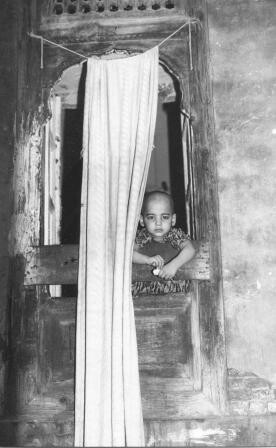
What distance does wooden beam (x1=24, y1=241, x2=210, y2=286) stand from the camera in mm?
3717

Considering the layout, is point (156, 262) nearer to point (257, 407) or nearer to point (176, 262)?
point (176, 262)

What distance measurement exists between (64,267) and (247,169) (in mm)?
1659

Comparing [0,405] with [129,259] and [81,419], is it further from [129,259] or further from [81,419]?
[129,259]

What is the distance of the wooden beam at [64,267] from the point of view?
3717mm

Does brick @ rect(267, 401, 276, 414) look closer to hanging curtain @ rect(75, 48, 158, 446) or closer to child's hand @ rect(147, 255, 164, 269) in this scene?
hanging curtain @ rect(75, 48, 158, 446)

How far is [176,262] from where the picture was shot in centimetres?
363

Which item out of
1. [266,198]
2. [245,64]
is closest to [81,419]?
[266,198]

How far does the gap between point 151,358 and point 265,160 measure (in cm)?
181

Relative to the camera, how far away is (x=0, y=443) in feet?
11.9

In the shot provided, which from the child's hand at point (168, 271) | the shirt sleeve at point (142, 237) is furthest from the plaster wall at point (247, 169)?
the shirt sleeve at point (142, 237)

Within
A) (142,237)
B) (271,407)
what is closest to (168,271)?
(142,237)

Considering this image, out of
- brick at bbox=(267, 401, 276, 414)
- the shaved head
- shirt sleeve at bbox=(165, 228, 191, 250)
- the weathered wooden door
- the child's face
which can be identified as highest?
the shaved head

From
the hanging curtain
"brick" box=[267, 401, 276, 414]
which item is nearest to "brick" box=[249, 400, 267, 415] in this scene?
"brick" box=[267, 401, 276, 414]

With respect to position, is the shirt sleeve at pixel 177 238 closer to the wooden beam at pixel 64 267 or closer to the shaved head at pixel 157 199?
the wooden beam at pixel 64 267
